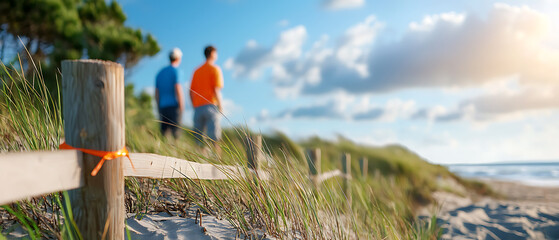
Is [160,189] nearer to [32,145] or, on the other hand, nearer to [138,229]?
[138,229]

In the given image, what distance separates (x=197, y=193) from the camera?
264 cm

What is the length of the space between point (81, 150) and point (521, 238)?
18.0 feet

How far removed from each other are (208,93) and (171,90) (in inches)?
40.2

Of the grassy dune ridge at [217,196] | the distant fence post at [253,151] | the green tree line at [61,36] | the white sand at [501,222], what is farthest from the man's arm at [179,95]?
the green tree line at [61,36]

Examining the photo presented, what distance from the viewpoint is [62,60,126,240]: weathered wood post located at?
1.53m

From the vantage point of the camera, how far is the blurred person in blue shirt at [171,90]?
5.80m

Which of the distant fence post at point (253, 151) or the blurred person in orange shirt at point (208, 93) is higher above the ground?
the blurred person in orange shirt at point (208, 93)

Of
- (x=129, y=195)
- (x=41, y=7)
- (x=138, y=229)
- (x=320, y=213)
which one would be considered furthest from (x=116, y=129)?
(x=41, y=7)

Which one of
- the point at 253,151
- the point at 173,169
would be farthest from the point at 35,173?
the point at 253,151

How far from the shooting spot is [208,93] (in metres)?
5.11

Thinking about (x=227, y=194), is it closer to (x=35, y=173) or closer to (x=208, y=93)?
(x=35, y=173)

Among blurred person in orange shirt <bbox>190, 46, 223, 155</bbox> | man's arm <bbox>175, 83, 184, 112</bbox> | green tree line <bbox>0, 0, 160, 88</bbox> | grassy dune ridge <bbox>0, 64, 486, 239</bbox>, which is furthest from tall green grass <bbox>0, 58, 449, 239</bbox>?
green tree line <bbox>0, 0, 160, 88</bbox>

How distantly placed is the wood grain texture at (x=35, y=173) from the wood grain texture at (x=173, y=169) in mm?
351

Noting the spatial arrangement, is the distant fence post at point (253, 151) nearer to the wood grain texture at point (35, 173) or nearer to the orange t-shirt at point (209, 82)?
the wood grain texture at point (35, 173)
